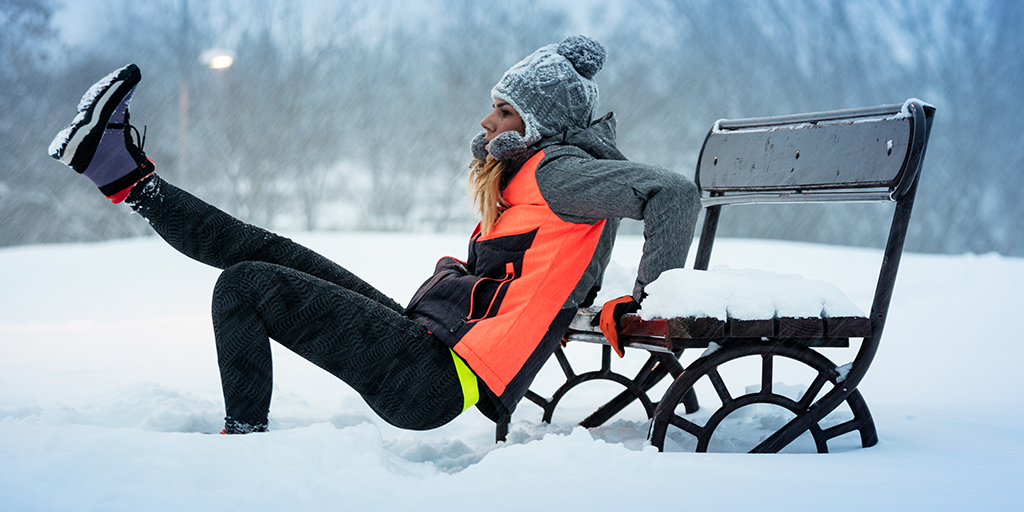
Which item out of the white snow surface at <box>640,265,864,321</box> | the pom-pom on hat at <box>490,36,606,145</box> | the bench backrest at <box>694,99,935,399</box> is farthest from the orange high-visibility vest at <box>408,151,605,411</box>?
the bench backrest at <box>694,99,935,399</box>

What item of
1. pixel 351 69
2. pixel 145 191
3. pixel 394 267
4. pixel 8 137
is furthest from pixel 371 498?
pixel 8 137

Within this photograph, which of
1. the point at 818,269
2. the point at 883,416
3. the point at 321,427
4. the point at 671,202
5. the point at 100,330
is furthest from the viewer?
the point at 818,269

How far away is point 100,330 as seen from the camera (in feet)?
16.4

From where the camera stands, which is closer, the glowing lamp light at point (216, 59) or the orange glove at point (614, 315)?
the orange glove at point (614, 315)

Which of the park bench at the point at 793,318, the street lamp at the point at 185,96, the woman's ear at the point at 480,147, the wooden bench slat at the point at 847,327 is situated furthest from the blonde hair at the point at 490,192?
the street lamp at the point at 185,96

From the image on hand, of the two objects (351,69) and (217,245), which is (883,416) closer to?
(217,245)

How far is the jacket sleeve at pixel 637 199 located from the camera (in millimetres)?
1565

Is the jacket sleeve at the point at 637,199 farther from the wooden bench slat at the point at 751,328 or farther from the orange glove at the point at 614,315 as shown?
the wooden bench slat at the point at 751,328

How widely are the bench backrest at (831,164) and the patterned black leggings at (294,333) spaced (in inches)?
41.8

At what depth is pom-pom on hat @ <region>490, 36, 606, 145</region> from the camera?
175cm

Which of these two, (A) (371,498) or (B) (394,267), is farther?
(B) (394,267)

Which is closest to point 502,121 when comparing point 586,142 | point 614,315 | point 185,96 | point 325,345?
point 586,142

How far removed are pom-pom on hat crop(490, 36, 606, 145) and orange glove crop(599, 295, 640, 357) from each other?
1.53 ft

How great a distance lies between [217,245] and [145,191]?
0.21m
